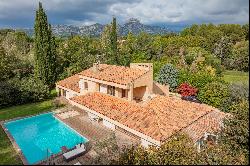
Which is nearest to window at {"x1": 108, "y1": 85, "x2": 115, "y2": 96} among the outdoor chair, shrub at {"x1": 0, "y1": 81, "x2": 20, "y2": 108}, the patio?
the patio

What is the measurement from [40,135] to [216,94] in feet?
82.3

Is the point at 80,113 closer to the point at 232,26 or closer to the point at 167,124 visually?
the point at 167,124

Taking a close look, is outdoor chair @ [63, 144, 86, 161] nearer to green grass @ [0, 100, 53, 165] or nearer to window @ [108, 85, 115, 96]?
green grass @ [0, 100, 53, 165]

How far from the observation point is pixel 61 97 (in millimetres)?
46438

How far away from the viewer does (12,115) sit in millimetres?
37969

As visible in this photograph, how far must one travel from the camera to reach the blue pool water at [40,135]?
26873 mm

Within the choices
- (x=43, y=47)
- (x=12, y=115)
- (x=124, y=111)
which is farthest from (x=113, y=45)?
(x=124, y=111)

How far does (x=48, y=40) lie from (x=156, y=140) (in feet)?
109

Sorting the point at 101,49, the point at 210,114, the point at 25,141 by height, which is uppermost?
the point at 101,49

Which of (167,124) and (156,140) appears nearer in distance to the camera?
(156,140)

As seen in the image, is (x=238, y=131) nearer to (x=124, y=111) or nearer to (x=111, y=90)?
(x=124, y=111)

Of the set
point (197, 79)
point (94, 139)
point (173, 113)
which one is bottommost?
point (94, 139)

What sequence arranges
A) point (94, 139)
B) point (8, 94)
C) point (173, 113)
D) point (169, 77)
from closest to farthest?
point (94, 139) → point (173, 113) → point (8, 94) → point (169, 77)

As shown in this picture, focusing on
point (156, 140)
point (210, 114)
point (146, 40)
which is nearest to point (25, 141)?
point (156, 140)
